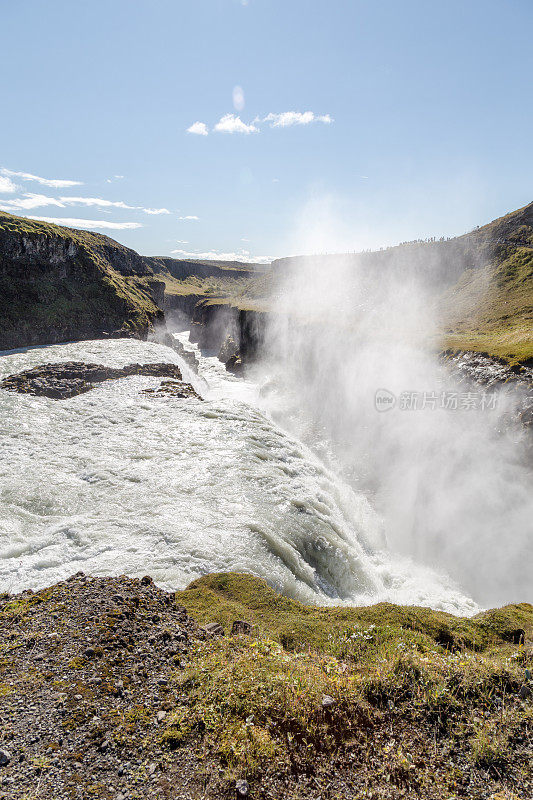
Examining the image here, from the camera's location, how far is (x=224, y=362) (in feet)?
246

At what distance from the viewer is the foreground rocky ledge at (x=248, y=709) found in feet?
14.1

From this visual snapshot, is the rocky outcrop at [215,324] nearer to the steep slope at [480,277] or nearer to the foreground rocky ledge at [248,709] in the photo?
the steep slope at [480,277]

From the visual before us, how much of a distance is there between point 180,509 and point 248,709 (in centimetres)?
1021

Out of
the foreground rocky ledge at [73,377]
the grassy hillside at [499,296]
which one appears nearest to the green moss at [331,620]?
the foreground rocky ledge at [73,377]

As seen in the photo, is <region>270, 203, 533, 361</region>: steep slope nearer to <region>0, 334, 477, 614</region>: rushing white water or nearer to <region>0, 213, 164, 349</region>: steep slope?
<region>0, 334, 477, 614</region>: rushing white water

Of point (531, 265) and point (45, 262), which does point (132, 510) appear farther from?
Answer: point (531, 265)

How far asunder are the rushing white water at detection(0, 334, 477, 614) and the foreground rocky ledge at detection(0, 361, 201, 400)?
7.23 feet

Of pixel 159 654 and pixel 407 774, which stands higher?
pixel 407 774

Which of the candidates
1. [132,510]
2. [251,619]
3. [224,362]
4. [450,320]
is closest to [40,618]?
[251,619]

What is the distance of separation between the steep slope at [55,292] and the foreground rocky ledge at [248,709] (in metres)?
53.0

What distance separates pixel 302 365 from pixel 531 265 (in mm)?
44558

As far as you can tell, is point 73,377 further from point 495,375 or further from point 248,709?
point 495,375


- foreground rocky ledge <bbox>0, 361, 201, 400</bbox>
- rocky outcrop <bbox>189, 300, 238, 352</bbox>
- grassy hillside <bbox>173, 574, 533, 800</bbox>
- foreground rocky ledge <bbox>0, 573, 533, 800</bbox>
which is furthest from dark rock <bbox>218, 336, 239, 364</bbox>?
grassy hillside <bbox>173, 574, 533, 800</bbox>

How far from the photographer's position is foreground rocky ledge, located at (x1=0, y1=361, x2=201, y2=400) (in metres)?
29.8
